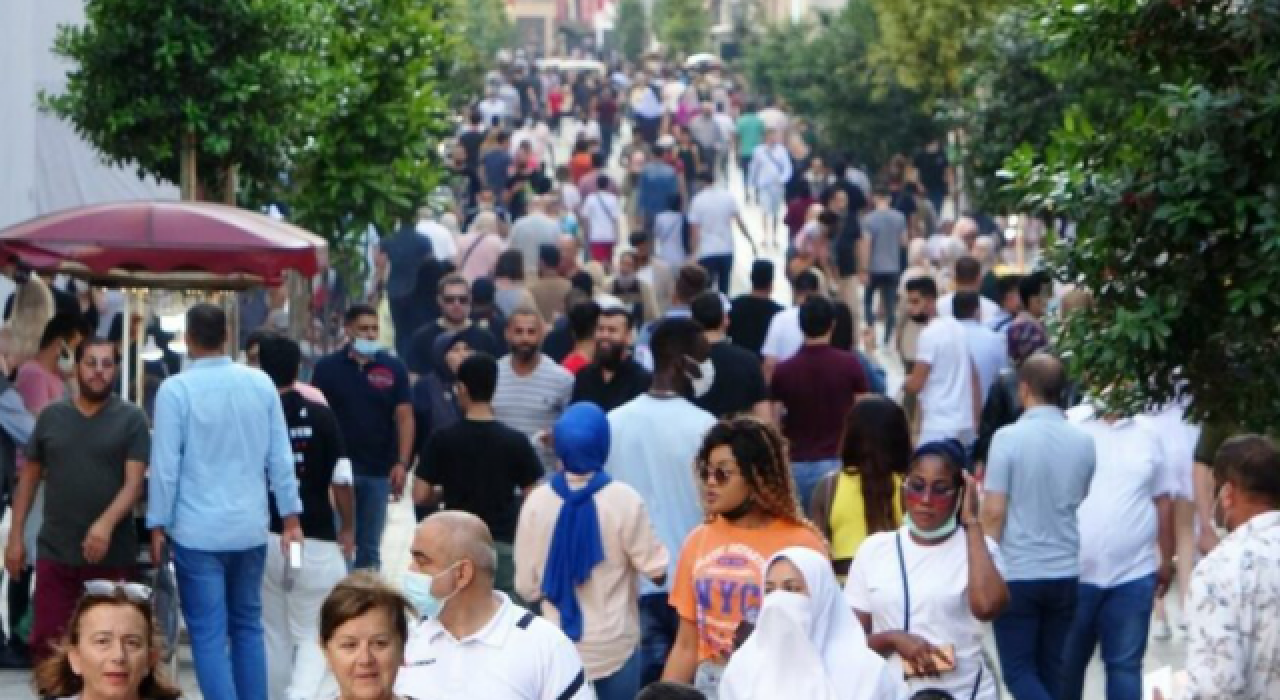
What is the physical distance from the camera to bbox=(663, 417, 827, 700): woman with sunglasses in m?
9.94

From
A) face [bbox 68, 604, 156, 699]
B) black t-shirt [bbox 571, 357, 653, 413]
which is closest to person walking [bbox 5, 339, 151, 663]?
black t-shirt [bbox 571, 357, 653, 413]

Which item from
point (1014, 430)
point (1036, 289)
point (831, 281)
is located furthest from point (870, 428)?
point (831, 281)

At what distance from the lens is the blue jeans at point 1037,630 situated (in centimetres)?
1197

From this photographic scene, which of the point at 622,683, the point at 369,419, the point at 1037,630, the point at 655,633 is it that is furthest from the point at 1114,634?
the point at 369,419

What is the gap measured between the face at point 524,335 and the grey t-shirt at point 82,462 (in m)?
2.60

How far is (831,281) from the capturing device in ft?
92.4

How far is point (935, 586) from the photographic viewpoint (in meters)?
9.91

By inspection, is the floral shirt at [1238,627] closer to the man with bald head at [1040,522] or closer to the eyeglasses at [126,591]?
the eyeglasses at [126,591]

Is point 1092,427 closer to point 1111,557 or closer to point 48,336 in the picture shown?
point 1111,557

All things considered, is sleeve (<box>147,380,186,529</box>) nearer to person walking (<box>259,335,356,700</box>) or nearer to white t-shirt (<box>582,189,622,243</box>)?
person walking (<box>259,335,356,700</box>)

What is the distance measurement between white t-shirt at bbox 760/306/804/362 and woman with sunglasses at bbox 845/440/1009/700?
7.70m

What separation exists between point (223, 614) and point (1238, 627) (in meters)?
4.94

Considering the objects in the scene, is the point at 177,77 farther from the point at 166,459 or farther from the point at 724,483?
the point at 724,483

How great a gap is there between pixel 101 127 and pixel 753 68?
147 ft
